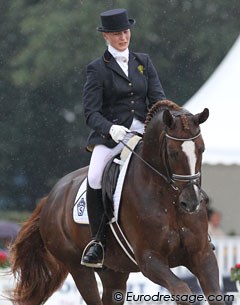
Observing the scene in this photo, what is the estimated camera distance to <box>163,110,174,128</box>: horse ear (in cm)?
803

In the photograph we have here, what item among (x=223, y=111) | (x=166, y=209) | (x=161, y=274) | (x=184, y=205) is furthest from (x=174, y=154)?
(x=223, y=111)

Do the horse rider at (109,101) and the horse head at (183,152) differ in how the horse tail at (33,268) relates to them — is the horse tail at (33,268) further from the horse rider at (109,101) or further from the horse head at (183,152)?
the horse head at (183,152)

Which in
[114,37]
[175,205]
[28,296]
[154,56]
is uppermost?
[114,37]

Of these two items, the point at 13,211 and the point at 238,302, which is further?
the point at 13,211

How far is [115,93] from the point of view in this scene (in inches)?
355

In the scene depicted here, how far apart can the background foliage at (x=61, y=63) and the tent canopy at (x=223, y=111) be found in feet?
29.2

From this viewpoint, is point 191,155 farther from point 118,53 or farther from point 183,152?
point 118,53

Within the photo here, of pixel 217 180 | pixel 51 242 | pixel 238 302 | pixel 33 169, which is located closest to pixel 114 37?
pixel 51 242

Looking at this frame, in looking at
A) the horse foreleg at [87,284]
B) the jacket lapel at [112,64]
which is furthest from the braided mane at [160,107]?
the horse foreleg at [87,284]

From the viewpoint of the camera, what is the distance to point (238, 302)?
12125 mm

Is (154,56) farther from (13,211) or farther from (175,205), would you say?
(175,205)

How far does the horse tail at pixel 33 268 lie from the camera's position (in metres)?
10.5

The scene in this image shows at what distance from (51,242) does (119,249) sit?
1395 mm

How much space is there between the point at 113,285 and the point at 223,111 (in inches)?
266
